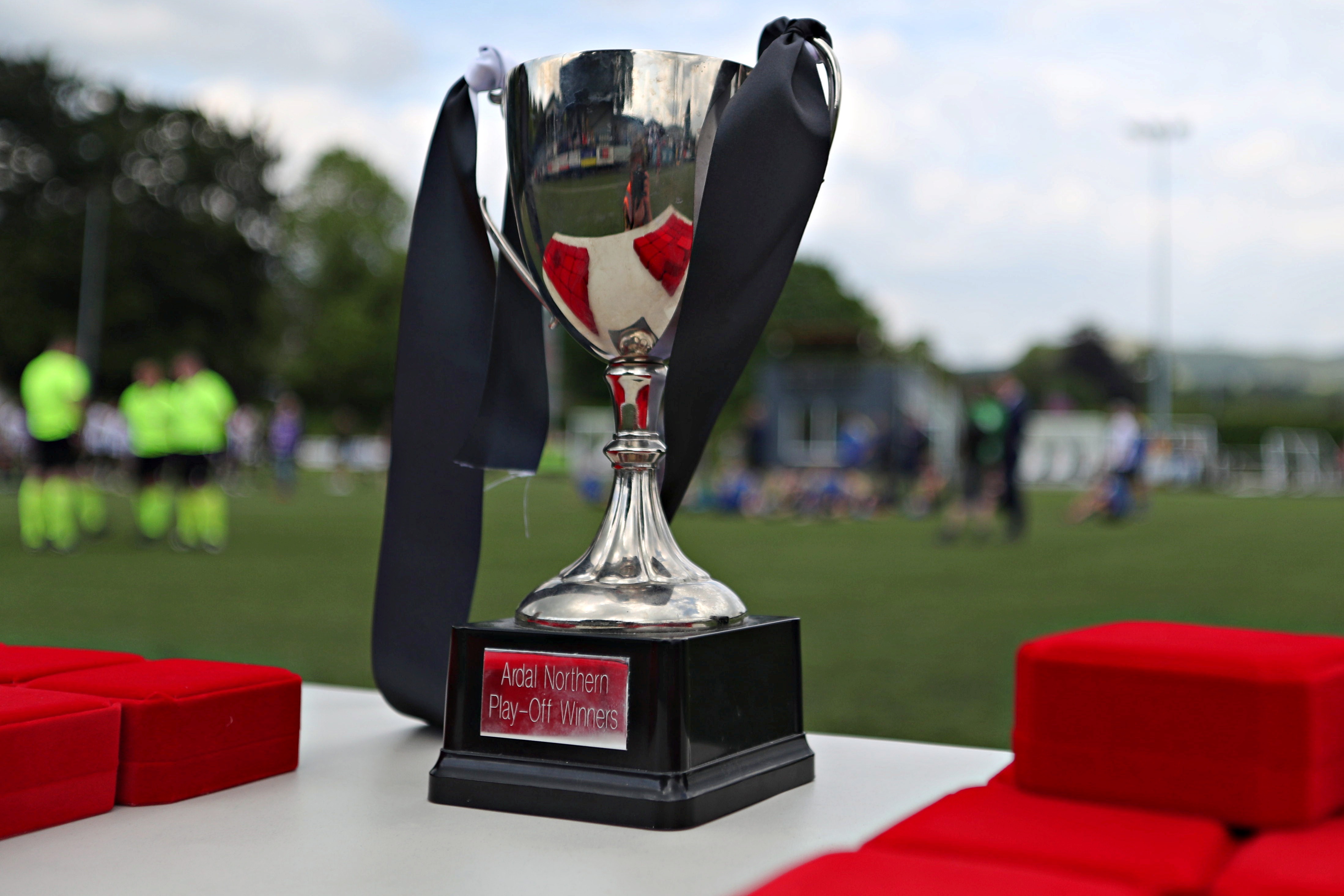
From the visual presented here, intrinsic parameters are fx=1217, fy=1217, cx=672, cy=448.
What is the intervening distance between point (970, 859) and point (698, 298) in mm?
818

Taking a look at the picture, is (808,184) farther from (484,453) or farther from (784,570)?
(784,570)

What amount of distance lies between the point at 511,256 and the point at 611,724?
710mm

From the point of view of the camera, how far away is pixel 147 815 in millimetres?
1562

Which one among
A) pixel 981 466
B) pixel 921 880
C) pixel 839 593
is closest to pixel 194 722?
pixel 921 880

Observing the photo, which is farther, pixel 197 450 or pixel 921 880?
pixel 197 450

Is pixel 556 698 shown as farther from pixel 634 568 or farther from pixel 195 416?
pixel 195 416

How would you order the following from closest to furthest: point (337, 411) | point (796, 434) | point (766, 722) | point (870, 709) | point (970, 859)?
1. point (970, 859)
2. point (766, 722)
3. point (870, 709)
4. point (796, 434)
5. point (337, 411)

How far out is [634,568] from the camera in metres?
1.65

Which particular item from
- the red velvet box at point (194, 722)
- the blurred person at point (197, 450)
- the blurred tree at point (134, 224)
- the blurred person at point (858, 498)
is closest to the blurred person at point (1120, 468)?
the blurred person at point (858, 498)

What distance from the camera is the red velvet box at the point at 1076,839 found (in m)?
1.05

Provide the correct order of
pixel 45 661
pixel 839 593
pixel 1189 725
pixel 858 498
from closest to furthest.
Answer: pixel 1189 725 < pixel 45 661 < pixel 839 593 < pixel 858 498

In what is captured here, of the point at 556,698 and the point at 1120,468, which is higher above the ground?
the point at 1120,468

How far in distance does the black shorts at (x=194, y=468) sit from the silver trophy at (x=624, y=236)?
8095 mm

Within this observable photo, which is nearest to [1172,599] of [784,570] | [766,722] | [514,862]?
[784,570]
